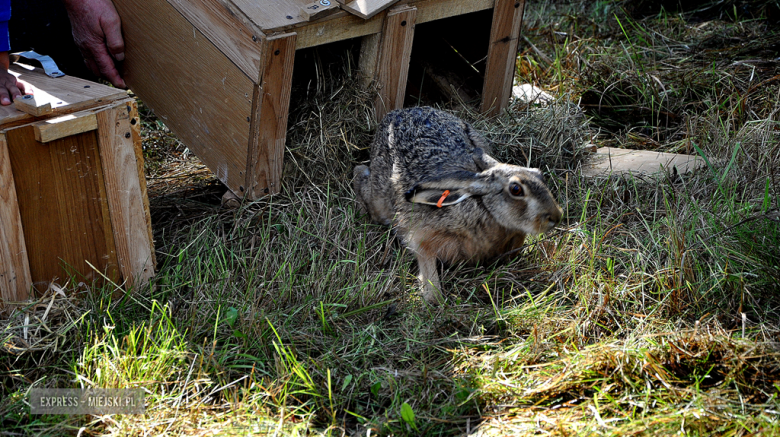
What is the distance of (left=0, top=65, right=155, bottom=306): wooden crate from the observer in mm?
3098

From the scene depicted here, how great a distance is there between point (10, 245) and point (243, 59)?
1531 millimetres

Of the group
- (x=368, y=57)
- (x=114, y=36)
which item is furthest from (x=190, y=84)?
(x=368, y=57)

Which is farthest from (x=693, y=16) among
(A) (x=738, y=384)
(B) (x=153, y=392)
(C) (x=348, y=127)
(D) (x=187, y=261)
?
(B) (x=153, y=392)

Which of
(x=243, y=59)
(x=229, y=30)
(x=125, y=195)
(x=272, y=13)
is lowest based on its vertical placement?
(x=125, y=195)

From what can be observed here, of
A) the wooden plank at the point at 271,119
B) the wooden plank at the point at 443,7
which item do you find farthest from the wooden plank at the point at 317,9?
the wooden plank at the point at 443,7

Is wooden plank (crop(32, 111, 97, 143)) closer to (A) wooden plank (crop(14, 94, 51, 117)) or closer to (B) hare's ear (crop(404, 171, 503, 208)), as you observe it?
(A) wooden plank (crop(14, 94, 51, 117))

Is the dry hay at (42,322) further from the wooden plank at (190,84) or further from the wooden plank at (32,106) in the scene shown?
the wooden plank at (190,84)

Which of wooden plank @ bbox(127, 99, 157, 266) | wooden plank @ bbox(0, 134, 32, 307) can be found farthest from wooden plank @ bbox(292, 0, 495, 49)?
wooden plank @ bbox(0, 134, 32, 307)

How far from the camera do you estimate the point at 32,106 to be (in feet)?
10.1

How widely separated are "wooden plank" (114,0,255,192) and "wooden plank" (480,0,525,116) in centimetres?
195

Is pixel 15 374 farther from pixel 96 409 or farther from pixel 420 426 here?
pixel 420 426

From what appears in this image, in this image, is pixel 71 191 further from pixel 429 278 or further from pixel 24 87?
pixel 429 278

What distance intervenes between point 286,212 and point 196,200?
0.85 m

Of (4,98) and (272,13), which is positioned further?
(272,13)
